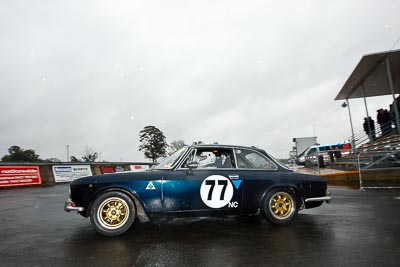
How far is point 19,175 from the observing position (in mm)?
15742

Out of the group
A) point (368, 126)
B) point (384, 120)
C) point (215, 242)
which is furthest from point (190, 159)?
point (368, 126)

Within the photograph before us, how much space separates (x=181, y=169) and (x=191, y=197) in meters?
0.51

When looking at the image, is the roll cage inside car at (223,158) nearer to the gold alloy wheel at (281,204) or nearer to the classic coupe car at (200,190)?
the classic coupe car at (200,190)

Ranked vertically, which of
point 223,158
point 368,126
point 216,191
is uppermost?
point 368,126

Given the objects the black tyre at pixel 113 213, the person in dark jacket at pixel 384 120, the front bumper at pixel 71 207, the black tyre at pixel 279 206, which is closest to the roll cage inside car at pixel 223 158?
the black tyre at pixel 279 206

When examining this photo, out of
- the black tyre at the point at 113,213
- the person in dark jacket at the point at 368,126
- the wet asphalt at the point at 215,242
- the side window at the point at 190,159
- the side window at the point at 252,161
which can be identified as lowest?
the wet asphalt at the point at 215,242

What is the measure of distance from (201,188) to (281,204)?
62.8 inches

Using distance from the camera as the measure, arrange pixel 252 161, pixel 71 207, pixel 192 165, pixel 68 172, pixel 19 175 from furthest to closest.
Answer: pixel 68 172 < pixel 19 175 < pixel 252 161 < pixel 192 165 < pixel 71 207

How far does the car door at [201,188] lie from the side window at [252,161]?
0.28 meters

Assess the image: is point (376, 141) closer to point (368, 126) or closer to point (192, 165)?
point (368, 126)

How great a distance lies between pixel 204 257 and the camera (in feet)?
9.01

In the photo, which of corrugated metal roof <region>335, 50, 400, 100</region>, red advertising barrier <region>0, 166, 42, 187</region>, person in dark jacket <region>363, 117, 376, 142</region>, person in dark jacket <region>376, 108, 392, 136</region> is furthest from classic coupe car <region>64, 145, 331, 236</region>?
person in dark jacket <region>363, 117, 376, 142</region>

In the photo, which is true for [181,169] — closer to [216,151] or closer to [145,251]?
[216,151]

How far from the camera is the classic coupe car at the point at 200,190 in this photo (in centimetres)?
375
